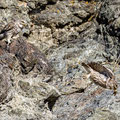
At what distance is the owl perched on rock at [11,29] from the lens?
5648mm

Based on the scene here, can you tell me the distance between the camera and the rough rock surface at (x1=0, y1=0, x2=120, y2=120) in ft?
13.5

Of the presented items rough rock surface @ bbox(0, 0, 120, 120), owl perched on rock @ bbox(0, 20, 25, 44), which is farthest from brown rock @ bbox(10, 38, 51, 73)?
owl perched on rock @ bbox(0, 20, 25, 44)

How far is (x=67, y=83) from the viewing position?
5387 mm

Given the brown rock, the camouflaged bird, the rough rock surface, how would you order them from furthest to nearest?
the brown rock, the rough rock surface, the camouflaged bird

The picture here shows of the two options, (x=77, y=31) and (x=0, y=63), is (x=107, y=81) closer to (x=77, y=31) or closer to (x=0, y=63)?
(x=0, y=63)

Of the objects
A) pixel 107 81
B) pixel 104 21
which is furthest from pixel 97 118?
pixel 104 21

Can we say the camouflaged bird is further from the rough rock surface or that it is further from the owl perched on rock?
the owl perched on rock

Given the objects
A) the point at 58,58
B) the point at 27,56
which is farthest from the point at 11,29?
the point at 58,58

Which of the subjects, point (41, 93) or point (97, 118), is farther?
point (41, 93)

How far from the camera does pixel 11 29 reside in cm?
578

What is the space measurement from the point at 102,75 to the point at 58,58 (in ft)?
7.13

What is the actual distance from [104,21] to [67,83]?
212 cm

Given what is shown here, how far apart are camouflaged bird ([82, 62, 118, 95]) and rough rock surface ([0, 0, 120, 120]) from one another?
288 mm

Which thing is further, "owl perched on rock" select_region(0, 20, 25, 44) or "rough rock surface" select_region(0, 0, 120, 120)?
"owl perched on rock" select_region(0, 20, 25, 44)
